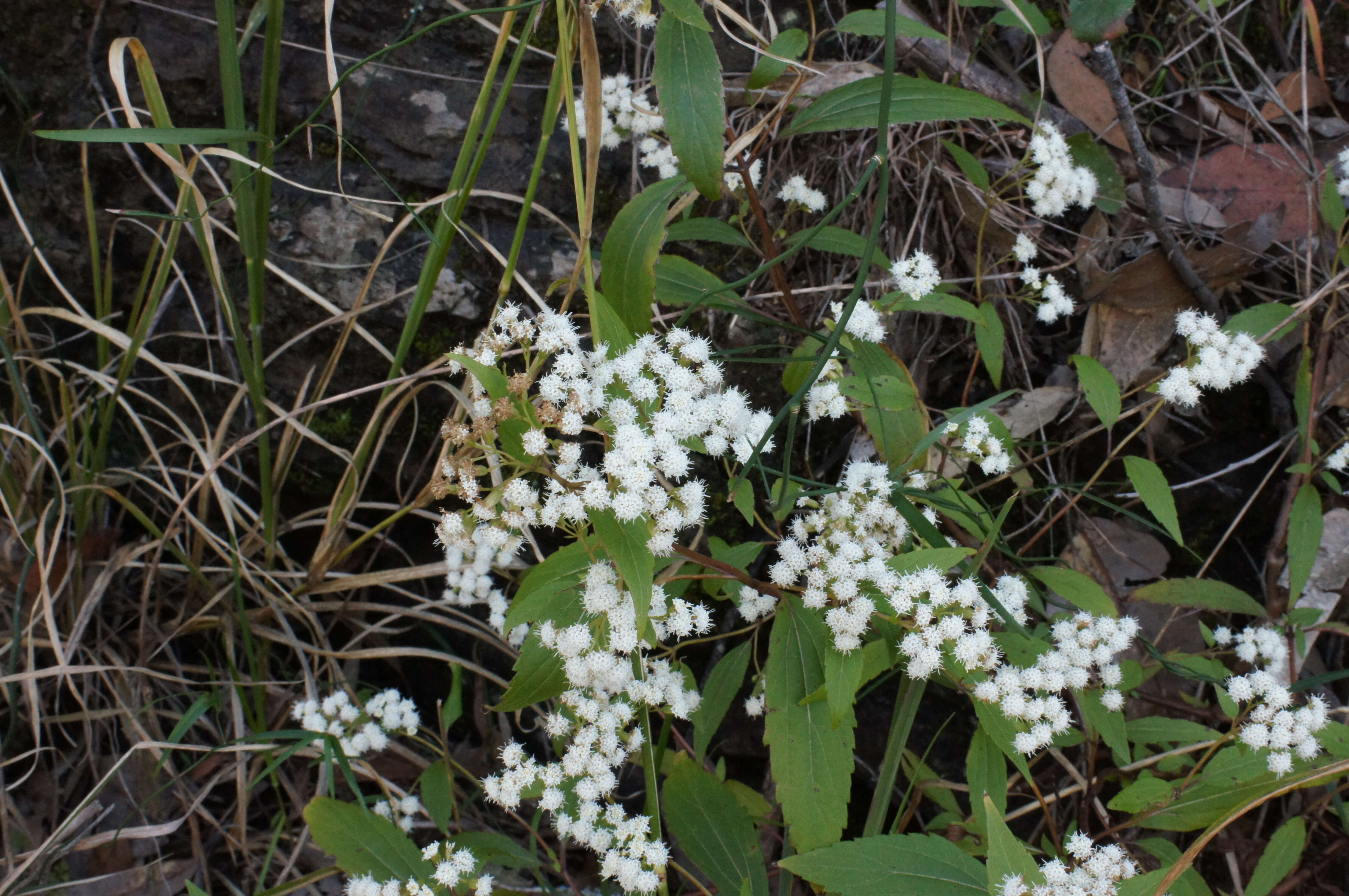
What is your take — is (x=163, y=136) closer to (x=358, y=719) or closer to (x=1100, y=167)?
(x=358, y=719)

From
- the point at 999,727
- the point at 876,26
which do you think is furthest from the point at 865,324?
the point at 999,727

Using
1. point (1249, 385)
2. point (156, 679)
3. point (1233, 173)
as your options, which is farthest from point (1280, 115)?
point (156, 679)

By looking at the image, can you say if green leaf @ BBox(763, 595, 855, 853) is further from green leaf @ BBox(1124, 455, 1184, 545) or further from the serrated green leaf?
green leaf @ BBox(1124, 455, 1184, 545)

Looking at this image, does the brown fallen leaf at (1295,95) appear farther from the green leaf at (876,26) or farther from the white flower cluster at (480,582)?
the white flower cluster at (480,582)

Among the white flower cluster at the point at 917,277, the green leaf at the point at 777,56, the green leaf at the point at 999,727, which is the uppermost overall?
the green leaf at the point at 777,56

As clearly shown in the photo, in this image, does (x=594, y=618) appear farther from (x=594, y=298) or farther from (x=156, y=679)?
(x=156, y=679)

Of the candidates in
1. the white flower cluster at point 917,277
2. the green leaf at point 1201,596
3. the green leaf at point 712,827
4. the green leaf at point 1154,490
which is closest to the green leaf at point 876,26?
the white flower cluster at point 917,277

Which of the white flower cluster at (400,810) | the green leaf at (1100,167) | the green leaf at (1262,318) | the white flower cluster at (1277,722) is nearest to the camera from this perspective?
the white flower cluster at (1277,722)
